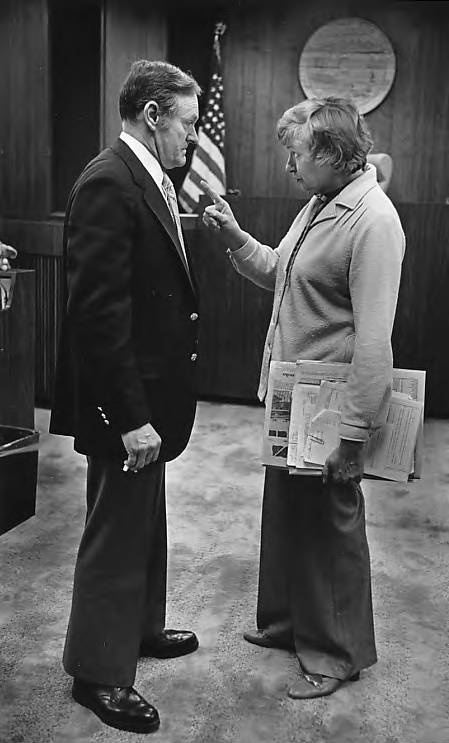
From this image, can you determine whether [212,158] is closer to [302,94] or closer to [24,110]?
[302,94]

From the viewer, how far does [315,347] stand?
2.00 m

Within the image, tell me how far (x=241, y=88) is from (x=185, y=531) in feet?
11.2

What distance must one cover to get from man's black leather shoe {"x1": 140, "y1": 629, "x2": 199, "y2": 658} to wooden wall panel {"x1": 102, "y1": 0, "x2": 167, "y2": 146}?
339cm

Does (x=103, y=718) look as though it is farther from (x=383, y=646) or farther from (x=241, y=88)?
(x=241, y=88)

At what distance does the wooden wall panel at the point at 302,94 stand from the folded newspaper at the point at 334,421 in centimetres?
370

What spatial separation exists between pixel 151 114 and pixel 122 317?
0.45m

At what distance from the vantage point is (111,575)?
1.92m

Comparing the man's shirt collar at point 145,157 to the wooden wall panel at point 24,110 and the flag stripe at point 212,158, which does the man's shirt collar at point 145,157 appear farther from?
the flag stripe at point 212,158

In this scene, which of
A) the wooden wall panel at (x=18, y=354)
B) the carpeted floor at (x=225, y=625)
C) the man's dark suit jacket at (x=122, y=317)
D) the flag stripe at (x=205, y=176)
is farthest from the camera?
the flag stripe at (x=205, y=176)

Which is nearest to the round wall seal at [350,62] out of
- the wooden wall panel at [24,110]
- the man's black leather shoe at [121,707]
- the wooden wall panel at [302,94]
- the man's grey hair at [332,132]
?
the wooden wall panel at [302,94]

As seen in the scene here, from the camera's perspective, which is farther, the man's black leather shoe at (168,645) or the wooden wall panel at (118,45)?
the wooden wall panel at (118,45)

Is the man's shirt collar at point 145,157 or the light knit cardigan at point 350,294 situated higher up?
the man's shirt collar at point 145,157

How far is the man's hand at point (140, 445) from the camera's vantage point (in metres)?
1.78

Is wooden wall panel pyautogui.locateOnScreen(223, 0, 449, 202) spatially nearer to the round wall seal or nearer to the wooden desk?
the round wall seal
